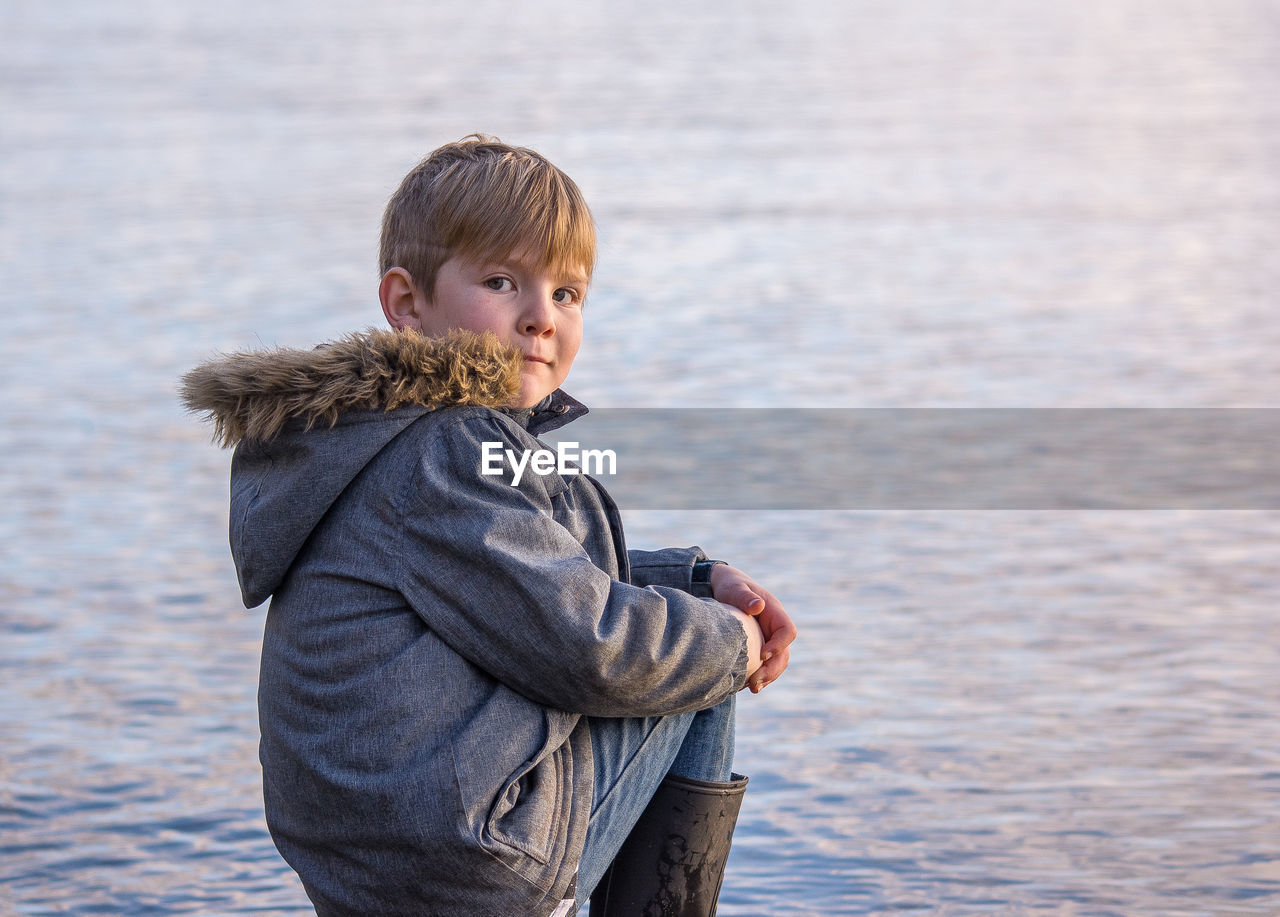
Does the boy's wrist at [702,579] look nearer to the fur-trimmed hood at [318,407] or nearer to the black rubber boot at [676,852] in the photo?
the black rubber boot at [676,852]

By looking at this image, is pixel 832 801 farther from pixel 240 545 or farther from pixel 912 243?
pixel 912 243

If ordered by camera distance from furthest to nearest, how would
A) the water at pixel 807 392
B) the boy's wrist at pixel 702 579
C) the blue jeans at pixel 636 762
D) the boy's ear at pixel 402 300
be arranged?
the water at pixel 807 392 → the boy's wrist at pixel 702 579 → the boy's ear at pixel 402 300 → the blue jeans at pixel 636 762

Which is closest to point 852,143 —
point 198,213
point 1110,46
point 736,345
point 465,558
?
point 198,213

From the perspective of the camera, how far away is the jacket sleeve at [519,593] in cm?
166

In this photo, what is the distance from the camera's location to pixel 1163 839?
304 cm

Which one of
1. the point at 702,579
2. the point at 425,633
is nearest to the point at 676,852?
the point at 702,579

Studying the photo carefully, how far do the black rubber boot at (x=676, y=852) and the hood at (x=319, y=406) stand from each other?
566 millimetres

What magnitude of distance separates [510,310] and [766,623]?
47 cm

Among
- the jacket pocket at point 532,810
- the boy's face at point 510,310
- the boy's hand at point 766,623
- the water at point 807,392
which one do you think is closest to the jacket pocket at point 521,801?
the jacket pocket at point 532,810

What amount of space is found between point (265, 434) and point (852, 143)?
40.3 feet

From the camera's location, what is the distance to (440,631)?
1696mm

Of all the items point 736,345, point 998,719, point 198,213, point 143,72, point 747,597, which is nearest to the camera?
point 747,597

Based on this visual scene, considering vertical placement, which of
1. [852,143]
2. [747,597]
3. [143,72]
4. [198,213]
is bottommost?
[747,597]

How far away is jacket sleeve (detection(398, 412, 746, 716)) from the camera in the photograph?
5.45ft
